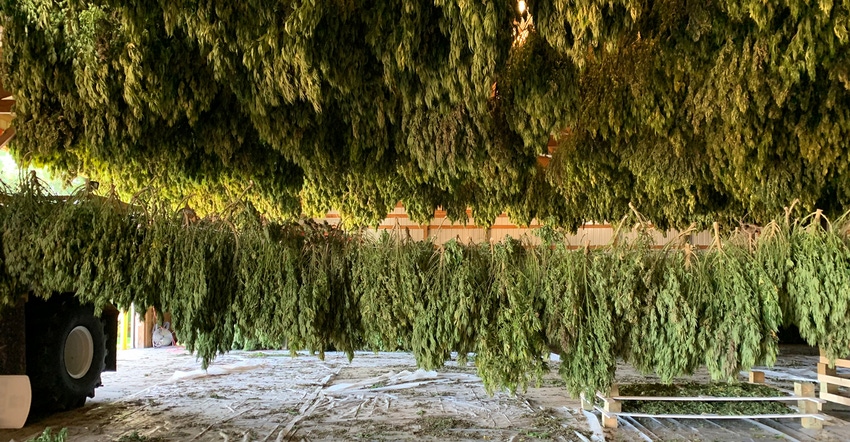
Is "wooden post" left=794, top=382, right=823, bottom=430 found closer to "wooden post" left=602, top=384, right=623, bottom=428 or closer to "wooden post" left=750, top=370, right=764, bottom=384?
"wooden post" left=750, top=370, right=764, bottom=384

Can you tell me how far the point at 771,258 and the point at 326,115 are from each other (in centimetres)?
557

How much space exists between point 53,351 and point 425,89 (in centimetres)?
691

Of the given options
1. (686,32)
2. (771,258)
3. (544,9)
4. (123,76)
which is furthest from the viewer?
(771,258)

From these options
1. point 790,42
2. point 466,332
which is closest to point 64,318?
point 466,332

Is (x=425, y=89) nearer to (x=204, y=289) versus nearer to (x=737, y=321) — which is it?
(x=204, y=289)

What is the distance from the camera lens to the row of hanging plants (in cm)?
657

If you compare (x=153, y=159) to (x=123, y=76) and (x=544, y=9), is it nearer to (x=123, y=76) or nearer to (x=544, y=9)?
(x=123, y=76)

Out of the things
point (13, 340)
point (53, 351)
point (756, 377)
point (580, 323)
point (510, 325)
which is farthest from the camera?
point (756, 377)

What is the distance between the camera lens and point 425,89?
6.11 m

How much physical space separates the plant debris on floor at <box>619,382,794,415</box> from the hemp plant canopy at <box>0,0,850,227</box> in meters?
2.93

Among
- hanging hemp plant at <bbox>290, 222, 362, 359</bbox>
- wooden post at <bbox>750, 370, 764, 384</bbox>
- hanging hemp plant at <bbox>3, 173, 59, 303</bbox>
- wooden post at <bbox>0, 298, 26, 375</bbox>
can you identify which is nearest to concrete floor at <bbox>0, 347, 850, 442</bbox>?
wooden post at <bbox>0, 298, 26, 375</bbox>

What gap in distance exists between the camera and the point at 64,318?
353 inches

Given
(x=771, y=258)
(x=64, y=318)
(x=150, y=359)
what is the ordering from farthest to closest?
1. (x=150, y=359)
2. (x=64, y=318)
3. (x=771, y=258)

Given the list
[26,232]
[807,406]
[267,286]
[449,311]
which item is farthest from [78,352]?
[807,406]
